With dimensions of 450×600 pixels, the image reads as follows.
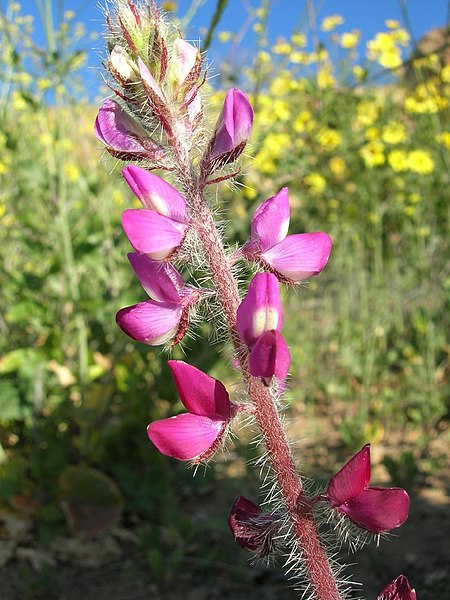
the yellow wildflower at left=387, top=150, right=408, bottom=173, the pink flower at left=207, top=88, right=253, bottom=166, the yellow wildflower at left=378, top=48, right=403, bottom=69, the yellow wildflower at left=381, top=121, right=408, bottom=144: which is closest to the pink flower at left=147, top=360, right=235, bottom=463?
the pink flower at left=207, top=88, right=253, bottom=166

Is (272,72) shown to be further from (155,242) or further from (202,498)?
(155,242)

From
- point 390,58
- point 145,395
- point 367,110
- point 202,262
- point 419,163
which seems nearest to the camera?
point 202,262

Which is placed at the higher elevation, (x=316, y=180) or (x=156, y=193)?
(x=156, y=193)

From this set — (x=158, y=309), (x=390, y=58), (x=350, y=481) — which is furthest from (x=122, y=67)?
(x=390, y=58)

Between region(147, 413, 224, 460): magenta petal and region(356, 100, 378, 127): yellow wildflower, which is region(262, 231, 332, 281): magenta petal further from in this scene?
region(356, 100, 378, 127): yellow wildflower

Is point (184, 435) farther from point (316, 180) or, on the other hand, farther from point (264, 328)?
point (316, 180)

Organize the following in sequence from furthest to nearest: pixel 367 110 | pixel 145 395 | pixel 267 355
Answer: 1. pixel 367 110
2. pixel 145 395
3. pixel 267 355

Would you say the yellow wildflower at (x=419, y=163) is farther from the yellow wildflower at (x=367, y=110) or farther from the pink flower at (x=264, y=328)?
the pink flower at (x=264, y=328)

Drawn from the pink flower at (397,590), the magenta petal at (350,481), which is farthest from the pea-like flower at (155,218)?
the pink flower at (397,590)

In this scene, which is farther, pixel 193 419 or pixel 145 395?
pixel 145 395

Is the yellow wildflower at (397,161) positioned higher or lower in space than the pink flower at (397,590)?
lower
